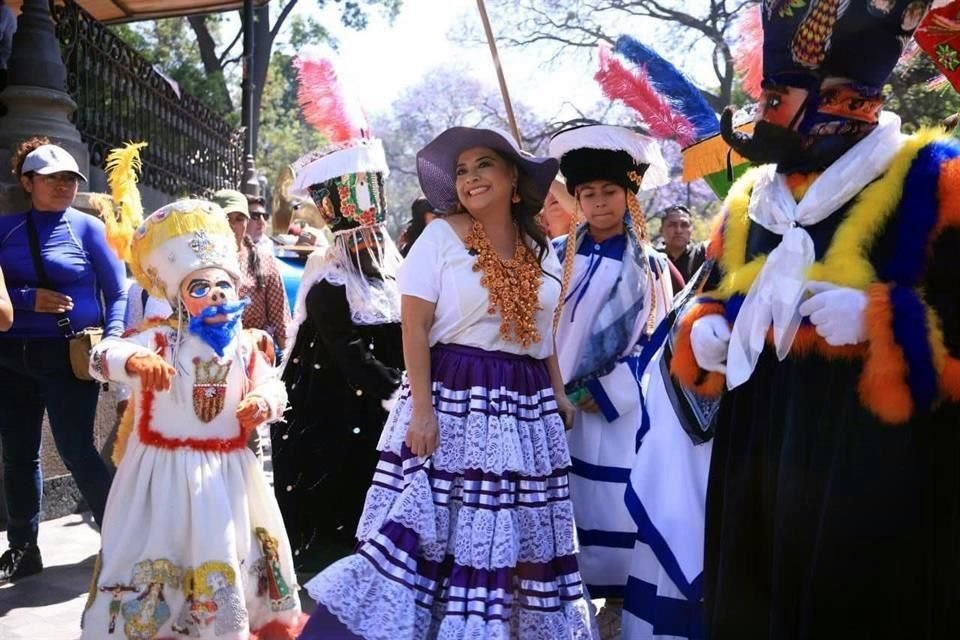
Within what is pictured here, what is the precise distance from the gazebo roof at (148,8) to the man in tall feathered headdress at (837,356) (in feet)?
32.8

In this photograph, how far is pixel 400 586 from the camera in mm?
3188

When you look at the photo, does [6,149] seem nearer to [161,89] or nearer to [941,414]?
[161,89]

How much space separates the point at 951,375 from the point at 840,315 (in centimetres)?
28

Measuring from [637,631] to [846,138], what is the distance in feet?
5.95

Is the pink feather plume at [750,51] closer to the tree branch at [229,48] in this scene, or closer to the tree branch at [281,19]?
the tree branch at [281,19]

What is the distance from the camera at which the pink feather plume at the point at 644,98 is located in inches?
162

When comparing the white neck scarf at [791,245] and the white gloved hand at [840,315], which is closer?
the white gloved hand at [840,315]

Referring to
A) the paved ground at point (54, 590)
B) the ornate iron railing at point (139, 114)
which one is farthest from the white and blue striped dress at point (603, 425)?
the ornate iron railing at point (139, 114)

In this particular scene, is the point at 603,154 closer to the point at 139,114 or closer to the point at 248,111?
the point at 139,114

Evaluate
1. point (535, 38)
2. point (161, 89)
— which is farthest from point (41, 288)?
point (535, 38)

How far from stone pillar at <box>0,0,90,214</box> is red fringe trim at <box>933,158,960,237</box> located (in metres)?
5.85

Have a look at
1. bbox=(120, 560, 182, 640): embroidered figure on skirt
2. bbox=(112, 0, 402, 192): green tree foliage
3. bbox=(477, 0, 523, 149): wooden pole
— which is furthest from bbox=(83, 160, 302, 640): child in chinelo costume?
bbox=(112, 0, 402, 192): green tree foliage

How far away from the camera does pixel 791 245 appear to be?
256cm

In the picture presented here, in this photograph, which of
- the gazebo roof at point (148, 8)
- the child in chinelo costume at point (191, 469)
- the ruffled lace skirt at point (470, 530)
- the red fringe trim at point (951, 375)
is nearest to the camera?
the red fringe trim at point (951, 375)
